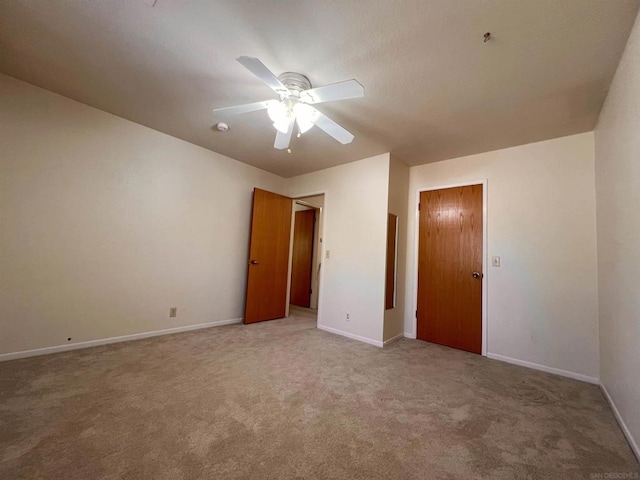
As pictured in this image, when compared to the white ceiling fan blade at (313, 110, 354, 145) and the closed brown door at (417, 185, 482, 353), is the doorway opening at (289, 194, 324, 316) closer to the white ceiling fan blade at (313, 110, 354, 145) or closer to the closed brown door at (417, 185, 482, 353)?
the closed brown door at (417, 185, 482, 353)

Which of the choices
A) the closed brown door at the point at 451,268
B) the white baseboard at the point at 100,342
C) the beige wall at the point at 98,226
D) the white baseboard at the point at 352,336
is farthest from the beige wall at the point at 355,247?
the white baseboard at the point at 100,342

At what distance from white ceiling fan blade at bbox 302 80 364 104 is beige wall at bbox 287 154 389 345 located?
1733 mm

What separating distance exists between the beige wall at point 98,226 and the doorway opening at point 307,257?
215cm

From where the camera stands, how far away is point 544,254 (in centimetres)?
263

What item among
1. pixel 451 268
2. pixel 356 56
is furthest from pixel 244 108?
pixel 451 268

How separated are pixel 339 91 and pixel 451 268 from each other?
261 cm

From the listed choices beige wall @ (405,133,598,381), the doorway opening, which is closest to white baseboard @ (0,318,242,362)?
the doorway opening

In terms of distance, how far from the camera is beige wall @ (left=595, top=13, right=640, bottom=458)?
145 centimetres

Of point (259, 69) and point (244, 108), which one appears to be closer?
point (259, 69)

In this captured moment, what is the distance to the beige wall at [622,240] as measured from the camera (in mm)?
1451

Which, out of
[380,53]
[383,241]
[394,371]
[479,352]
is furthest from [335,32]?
[479,352]

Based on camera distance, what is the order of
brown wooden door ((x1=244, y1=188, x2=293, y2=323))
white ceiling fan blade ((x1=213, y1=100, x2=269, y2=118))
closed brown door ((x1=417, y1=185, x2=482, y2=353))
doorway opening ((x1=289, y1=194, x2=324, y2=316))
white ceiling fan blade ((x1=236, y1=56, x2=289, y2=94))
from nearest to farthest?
1. white ceiling fan blade ((x1=236, y1=56, x2=289, y2=94))
2. white ceiling fan blade ((x1=213, y1=100, x2=269, y2=118))
3. closed brown door ((x1=417, y1=185, x2=482, y2=353))
4. brown wooden door ((x1=244, y1=188, x2=293, y2=323))
5. doorway opening ((x1=289, y1=194, x2=324, y2=316))

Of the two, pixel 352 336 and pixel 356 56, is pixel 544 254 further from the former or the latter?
pixel 356 56

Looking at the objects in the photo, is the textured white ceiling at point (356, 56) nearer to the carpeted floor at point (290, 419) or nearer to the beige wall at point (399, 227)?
the beige wall at point (399, 227)
